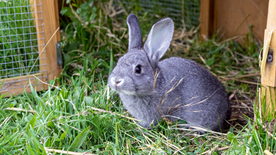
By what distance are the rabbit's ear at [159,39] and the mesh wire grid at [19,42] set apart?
4.38ft

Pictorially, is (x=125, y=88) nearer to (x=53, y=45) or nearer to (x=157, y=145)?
(x=157, y=145)

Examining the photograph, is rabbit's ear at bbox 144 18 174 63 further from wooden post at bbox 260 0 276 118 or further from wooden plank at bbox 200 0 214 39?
wooden plank at bbox 200 0 214 39

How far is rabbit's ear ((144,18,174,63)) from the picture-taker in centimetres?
270

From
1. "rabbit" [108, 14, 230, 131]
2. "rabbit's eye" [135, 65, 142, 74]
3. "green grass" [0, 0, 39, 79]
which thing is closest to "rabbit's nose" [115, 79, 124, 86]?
"rabbit" [108, 14, 230, 131]

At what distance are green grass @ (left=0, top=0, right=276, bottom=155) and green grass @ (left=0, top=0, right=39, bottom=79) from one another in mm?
Result: 364

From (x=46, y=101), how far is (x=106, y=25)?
1.88m

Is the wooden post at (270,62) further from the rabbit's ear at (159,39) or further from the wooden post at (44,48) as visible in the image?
the wooden post at (44,48)

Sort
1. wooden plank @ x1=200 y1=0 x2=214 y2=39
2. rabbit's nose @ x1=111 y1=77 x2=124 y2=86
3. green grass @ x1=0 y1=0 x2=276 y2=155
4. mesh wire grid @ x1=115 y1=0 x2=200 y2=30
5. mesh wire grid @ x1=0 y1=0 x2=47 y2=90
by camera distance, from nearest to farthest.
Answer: green grass @ x1=0 y1=0 x2=276 y2=155
rabbit's nose @ x1=111 y1=77 x2=124 y2=86
mesh wire grid @ x1=0 y1=0 x2=47 y2=90
wooden plank @ x1=200 y1=0 x2=214 y2=39
mesh wire grid @ x1=115 y1=0 x2=200 y2=30

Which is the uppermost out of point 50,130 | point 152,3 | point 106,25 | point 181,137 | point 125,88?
point 152,3

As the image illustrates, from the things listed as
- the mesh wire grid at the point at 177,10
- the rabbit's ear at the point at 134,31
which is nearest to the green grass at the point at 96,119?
the rabbit's ear at the point at 134,31

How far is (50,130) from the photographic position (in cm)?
248

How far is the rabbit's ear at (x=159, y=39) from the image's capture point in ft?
8.86

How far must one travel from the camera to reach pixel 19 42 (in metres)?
3.55

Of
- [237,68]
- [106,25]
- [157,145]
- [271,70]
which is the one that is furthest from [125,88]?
[237,68]
